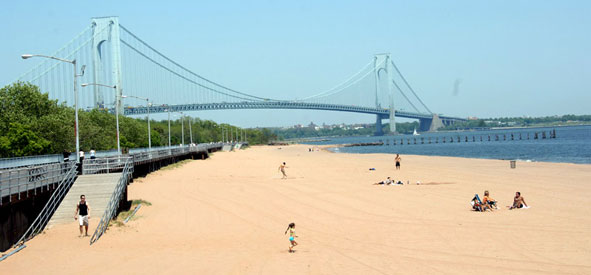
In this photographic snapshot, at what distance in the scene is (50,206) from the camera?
1894 cm

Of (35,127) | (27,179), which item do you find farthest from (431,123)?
(27,179)

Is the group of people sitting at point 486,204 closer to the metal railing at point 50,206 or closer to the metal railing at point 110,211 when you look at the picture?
the metal railing at point 110,211

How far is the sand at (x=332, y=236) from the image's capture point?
44.2 ft

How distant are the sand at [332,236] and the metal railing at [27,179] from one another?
58.6 inches

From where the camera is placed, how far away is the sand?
13.5 metres

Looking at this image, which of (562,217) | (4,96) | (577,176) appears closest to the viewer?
(562,217)

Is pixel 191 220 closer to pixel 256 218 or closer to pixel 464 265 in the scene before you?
pixel 256 218

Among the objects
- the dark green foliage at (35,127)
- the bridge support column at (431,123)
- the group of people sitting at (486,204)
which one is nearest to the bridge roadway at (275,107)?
the bridge support column at (431,123)

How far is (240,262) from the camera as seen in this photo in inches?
547

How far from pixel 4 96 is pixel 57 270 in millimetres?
35293

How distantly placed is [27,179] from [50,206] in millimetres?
1234

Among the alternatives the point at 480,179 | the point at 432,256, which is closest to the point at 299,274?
the point at 432,256

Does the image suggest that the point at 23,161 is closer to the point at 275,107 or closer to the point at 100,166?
the point at 100,166

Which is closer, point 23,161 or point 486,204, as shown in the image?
point 486,204
